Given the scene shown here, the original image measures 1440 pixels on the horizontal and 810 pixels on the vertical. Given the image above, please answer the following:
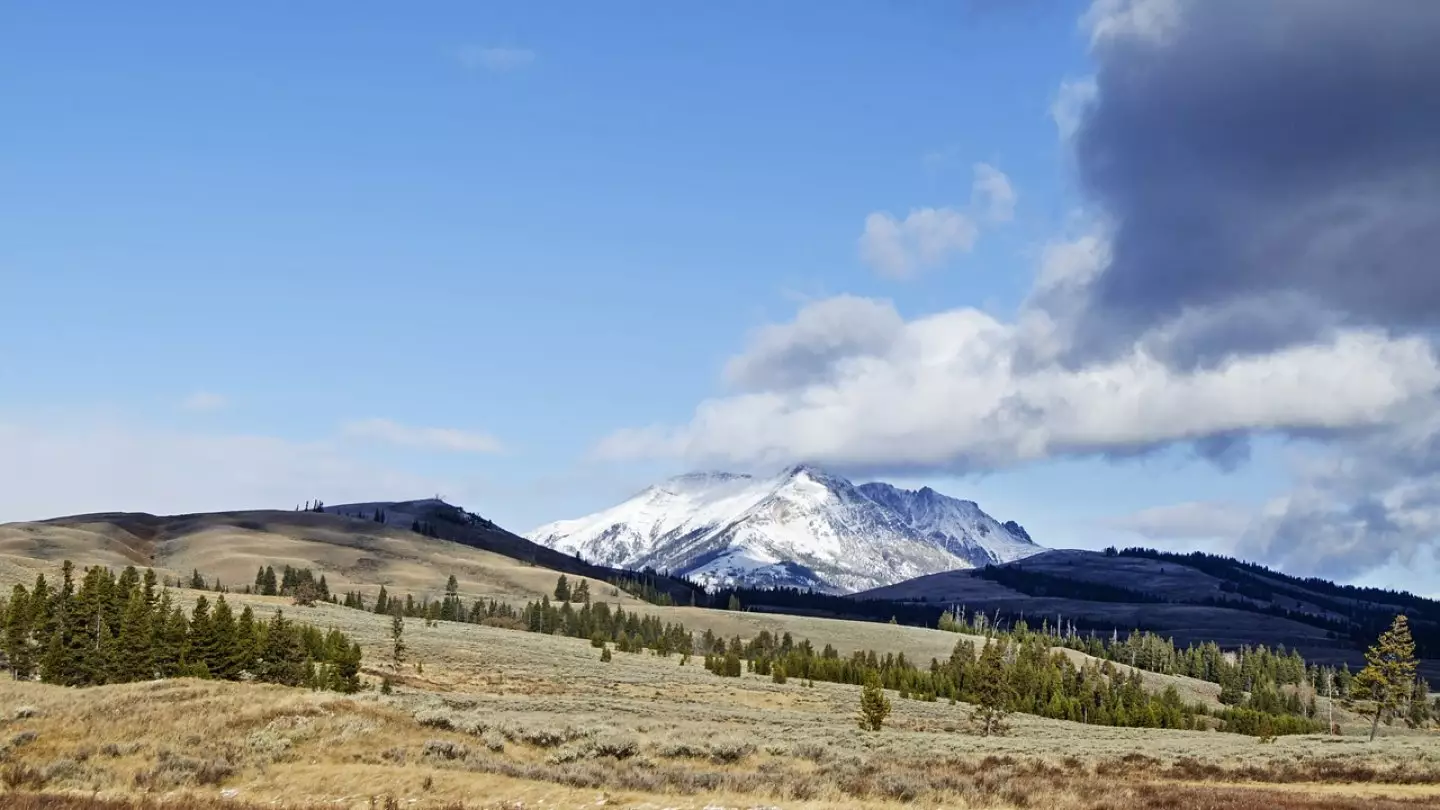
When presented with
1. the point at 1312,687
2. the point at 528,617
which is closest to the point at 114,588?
the point at 528,617

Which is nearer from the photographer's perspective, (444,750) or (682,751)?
(444,750)

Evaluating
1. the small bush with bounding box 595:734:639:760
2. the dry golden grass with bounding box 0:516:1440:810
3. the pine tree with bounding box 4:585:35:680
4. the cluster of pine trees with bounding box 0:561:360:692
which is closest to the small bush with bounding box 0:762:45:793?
the dry golden grass with bounding box 0:516:1440:810

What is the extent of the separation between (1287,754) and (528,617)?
529 feet

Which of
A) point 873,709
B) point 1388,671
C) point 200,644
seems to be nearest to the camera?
point 200,644

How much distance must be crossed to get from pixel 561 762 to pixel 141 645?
4440cm

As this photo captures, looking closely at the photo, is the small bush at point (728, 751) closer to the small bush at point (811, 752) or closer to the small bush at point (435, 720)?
the small bush at point (811, 752)

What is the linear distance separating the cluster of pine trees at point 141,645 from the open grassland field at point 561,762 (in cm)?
663

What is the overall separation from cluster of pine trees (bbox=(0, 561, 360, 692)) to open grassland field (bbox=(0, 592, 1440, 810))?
6.63 metres

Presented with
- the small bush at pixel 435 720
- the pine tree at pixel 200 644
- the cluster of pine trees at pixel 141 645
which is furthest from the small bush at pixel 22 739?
the pine tree at pixel 200 644

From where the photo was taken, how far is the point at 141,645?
67.9m

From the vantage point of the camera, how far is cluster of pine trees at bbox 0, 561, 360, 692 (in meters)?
67.3

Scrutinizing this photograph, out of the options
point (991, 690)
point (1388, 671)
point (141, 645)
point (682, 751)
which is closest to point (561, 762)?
point (682, 751)

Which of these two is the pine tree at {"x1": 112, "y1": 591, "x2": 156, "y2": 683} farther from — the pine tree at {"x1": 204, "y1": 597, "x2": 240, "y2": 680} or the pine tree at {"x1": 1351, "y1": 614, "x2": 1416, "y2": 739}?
the pine tree at {"x1": 1351, "y1": 614, "x2": 1416, "y2": 739}

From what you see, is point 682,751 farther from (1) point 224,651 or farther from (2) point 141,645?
(2) point 141,645
